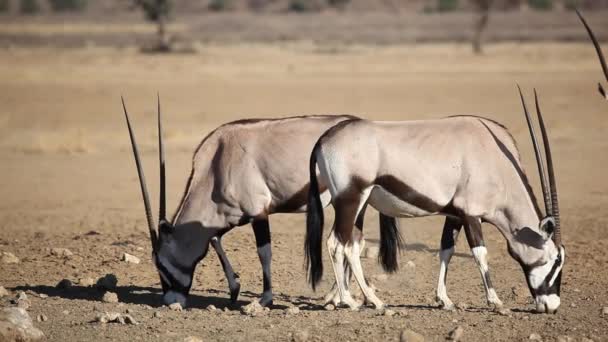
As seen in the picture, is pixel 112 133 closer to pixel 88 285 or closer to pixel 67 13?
pixel 88 285

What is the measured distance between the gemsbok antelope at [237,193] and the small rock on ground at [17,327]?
1.50m

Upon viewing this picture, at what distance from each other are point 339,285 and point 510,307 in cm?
143

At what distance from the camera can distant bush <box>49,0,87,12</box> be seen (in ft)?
318

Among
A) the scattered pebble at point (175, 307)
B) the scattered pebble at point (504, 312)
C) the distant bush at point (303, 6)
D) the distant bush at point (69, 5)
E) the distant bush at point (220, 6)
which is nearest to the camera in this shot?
the scattered pebble at point (504, 312)

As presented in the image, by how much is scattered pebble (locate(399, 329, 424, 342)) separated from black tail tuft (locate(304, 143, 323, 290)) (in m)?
1.19

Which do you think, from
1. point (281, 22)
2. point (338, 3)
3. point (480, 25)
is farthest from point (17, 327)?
point (338, 3)

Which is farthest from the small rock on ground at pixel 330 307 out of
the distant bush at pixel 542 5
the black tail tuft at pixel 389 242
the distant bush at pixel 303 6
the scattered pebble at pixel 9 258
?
the distant bush at pixel 542 5

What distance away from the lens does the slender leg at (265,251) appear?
8.96m

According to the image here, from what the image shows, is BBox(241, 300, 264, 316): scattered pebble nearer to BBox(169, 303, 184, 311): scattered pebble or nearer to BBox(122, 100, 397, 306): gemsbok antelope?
BBox(122, 100, 397, 306): gemsbok antelope

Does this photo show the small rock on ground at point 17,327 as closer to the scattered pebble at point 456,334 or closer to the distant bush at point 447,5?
the scattered pebble at point 456,334

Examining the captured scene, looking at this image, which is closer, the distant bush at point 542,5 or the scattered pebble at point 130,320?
the scattered pebble at point 130,320

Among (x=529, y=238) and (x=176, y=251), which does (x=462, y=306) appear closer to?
(x=529, y=238)

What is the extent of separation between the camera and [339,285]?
8.51 m

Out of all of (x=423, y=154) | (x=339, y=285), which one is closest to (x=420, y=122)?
(x=423, y=154)
